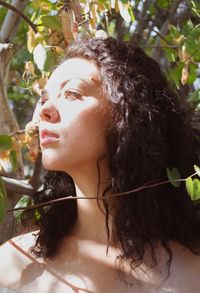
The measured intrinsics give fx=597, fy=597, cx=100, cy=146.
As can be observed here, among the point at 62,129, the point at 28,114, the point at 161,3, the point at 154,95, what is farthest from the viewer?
the point at 28,114

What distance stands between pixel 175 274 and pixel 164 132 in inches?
12.3

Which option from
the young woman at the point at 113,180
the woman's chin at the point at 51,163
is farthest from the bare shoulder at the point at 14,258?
the woman's chin at the point at 51,163

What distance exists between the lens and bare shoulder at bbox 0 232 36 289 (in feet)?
4.36

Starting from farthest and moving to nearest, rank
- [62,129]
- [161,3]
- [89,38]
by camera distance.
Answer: [161,3], [89,38], [62,129]

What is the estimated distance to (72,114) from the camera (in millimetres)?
1253

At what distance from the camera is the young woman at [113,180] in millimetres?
1263

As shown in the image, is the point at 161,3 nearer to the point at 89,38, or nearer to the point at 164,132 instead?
the point at 89,38

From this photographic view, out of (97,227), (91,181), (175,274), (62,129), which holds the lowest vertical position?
(175,274)

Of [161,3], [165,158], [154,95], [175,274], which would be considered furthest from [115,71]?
[161,3]

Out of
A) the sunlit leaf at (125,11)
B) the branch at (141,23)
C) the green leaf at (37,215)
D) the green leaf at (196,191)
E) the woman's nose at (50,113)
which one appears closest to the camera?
the green leaf at (196,191)

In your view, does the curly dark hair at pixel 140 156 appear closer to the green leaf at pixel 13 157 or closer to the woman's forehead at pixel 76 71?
the woman's forehead at pixel 76 71

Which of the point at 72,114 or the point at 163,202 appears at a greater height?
the point at 72,114

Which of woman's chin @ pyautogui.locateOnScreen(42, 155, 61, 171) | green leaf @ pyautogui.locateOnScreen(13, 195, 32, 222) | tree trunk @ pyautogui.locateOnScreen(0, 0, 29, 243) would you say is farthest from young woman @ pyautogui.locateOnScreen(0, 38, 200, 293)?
tree trunk @ pyautogui.locateOnScreen(0, 0, 29, 243)

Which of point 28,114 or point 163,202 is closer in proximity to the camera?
point 163,202
